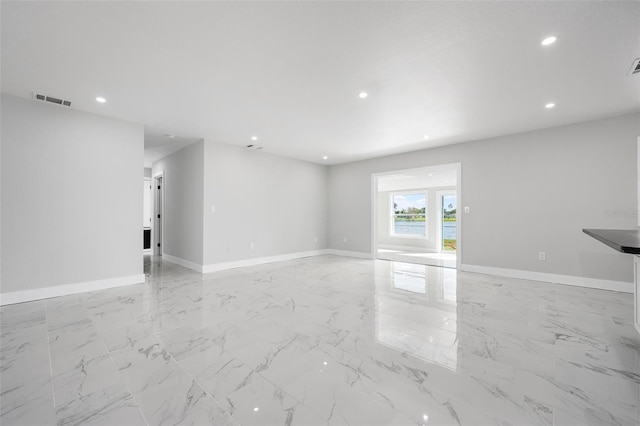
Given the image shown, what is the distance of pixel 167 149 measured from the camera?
614cm

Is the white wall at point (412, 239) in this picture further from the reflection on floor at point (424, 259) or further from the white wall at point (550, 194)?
the white wall at point (550, 194)

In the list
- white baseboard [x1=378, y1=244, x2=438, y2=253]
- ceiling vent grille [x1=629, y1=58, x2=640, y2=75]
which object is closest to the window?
white baseboard [x1=378, y1=244, x2=438, y2=253]

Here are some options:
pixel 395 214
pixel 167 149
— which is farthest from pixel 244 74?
pixel 395 214

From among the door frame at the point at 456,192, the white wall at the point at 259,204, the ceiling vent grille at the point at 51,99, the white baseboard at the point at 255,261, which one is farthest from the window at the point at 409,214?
the ceiling vent grille at the point at 51,99

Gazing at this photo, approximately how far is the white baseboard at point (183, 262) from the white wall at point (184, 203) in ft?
0.20

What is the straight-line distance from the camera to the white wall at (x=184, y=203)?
17.7 ft

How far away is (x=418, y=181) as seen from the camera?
30.4 feet

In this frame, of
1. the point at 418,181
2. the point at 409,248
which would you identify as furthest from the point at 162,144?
the point at 409,248

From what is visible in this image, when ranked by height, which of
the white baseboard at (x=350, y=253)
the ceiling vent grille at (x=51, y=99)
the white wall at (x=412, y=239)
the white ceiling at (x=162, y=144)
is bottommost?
the white baseboard at (x=350, y=253)

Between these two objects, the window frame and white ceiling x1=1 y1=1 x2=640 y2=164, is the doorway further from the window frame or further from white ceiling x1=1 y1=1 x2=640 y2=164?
the window frame

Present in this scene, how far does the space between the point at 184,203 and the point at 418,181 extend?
24.0 ft

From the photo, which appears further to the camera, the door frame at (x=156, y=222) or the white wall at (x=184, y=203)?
the door frame at (x=156, y=222)

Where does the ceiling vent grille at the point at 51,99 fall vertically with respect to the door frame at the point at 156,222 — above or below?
above

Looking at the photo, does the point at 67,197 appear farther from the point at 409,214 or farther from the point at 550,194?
the point at 409,214
